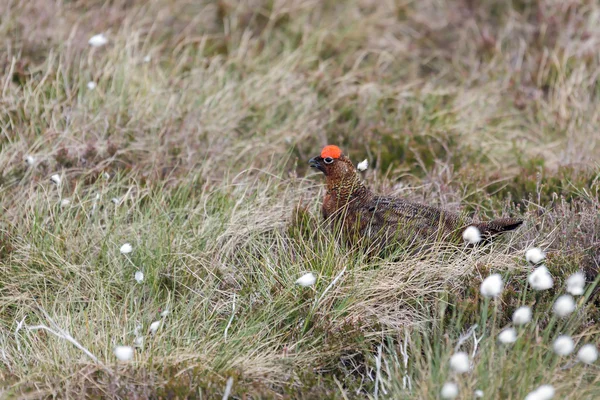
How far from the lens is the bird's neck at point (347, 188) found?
14.3 ft

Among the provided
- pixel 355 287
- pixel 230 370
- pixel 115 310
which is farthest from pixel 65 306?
pixel 355 287

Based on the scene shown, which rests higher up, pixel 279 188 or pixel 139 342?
pixel 139 342

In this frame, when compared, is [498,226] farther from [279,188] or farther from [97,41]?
[97,41]

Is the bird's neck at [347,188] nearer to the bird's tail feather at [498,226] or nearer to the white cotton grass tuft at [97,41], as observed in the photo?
the bird's tail feather at [498,226]

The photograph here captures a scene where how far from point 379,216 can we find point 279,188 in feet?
3.28

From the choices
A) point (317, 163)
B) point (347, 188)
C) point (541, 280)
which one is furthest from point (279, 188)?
point (541, 280)

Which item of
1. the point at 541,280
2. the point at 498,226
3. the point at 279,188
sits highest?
the point at 541,280

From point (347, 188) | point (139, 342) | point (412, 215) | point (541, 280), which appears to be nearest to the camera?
point (541, 280)

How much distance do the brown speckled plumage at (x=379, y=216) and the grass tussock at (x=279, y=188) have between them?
0.12 metres

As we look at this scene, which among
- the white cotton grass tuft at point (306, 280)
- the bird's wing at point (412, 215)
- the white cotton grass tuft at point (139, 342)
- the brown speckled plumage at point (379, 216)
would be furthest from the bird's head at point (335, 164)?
the white cotton grass tuft at point (139, 342)

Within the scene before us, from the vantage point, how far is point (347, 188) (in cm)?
436

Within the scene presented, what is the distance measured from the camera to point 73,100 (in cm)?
556

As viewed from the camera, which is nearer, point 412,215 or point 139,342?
point 139,342

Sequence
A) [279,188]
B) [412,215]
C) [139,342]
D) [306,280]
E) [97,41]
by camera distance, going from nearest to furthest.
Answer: [139,342]
[306,280]
[412,215]
[279,188]
[97,41]
